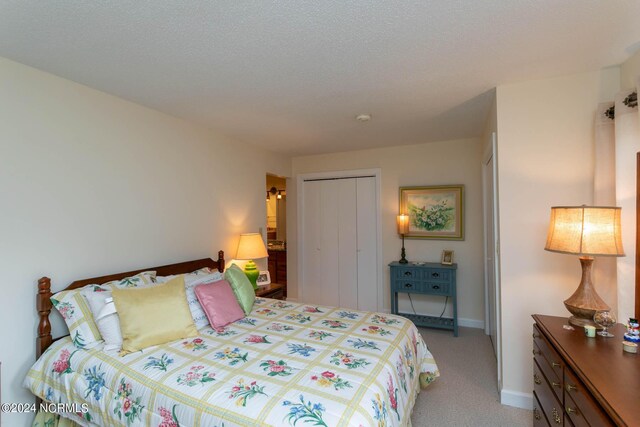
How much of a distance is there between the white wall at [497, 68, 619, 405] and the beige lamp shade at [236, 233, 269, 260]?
2.36m

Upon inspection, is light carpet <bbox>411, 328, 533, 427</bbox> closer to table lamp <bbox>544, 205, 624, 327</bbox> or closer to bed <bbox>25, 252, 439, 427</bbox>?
bed <bbox>25, 252, 439, 427</bbox>

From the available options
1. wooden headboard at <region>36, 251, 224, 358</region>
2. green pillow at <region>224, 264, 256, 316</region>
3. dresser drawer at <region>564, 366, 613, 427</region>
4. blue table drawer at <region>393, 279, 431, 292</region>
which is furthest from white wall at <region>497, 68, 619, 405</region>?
wooden headboard at <region>36, 251, 224, 358</region>

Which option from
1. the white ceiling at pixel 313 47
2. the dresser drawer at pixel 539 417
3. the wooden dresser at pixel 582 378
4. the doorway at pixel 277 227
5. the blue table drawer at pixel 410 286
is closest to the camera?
the wooden dresser at pixel 582 378

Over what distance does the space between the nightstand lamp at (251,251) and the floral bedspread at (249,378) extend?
1.09m

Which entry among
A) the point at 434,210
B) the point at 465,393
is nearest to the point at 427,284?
the point at 434,210

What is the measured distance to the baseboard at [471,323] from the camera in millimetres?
3846

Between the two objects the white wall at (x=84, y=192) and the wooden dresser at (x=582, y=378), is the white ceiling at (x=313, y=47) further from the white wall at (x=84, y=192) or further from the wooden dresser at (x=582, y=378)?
the wooden dresser at (x=582, y=378)

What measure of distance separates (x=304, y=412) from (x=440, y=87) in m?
2.28

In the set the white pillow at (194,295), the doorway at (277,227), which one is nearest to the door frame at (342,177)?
the doorway at (277,227)

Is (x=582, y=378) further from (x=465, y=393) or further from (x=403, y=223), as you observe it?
(x=403, y=223)

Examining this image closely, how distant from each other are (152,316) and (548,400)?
7.67ft

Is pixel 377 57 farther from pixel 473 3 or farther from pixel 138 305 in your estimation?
pixel 138 305

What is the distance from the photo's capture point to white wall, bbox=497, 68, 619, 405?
7.00 ft

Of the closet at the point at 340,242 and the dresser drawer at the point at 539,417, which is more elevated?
the closet at the point at 340,242
